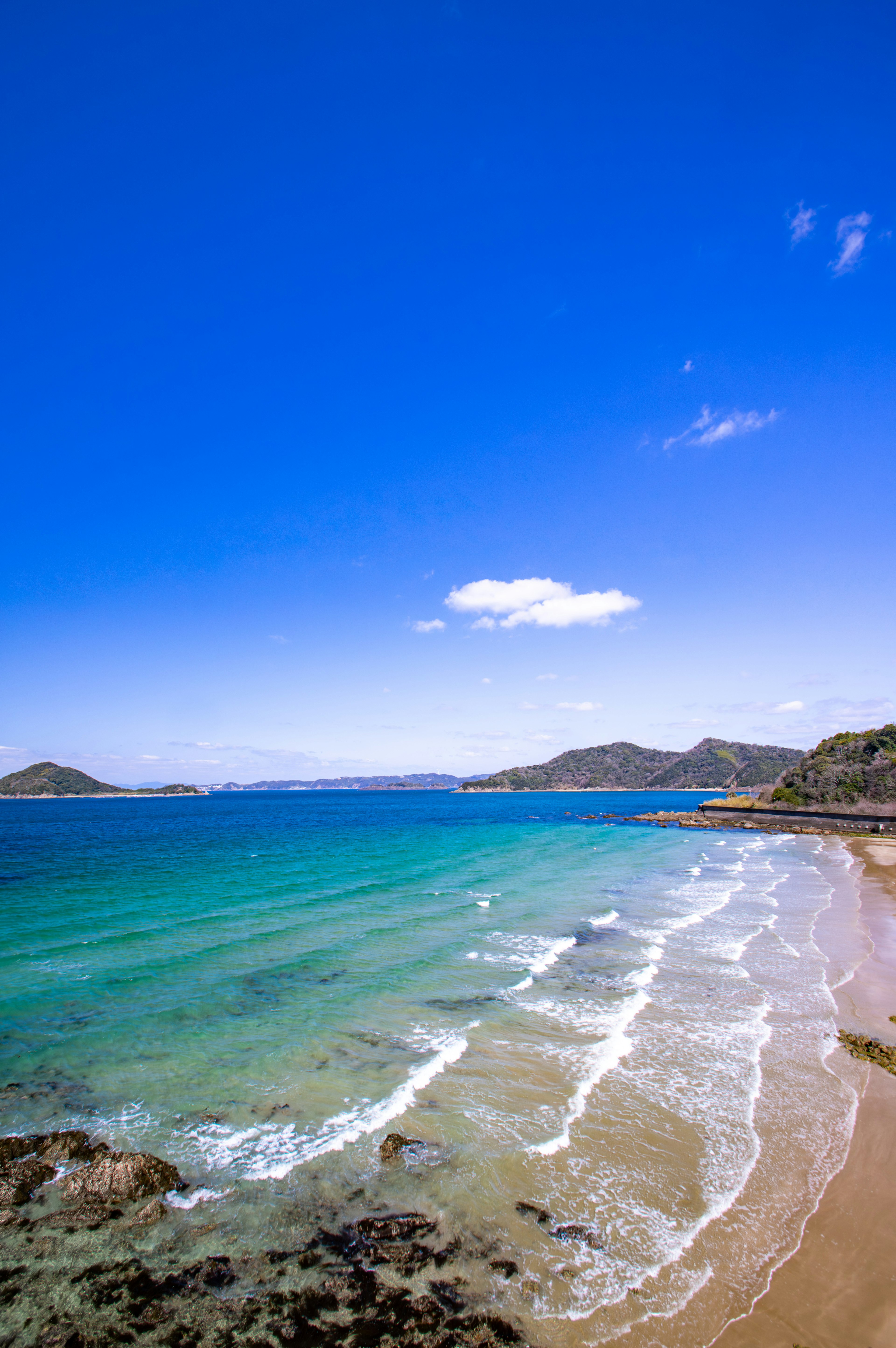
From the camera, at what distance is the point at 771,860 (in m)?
41.2

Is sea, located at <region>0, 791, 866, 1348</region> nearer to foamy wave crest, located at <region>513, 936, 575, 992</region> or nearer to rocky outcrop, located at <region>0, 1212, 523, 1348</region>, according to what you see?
foamy wave crest, located at <region>513, 936, 575, 992</region>

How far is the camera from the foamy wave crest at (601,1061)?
8.38m

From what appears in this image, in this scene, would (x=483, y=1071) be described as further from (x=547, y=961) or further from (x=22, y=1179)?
(x=547, y=961)

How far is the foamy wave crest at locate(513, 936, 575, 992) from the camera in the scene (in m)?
15.2

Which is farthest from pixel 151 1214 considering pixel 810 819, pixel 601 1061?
pixel 810 819

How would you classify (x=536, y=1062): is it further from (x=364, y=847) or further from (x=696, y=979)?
(x=364, y=847)

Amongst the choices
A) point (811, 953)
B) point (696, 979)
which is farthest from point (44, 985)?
point (811, 953)

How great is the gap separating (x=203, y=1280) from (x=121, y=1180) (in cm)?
219

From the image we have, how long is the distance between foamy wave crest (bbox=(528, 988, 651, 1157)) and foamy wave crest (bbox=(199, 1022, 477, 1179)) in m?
2.49

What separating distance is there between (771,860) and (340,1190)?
4257 cm

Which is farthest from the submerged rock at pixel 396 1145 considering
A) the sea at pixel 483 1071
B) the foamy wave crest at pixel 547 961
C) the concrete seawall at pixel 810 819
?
the concrete seawall at pixel 810 819

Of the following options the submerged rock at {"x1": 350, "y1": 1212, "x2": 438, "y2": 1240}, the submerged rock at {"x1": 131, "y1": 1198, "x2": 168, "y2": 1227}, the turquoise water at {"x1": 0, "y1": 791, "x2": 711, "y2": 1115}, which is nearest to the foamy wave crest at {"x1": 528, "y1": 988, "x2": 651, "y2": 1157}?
the submerged rock at {"x1": 350, "y1": 1212, "x2": 438, "y2": 1240}

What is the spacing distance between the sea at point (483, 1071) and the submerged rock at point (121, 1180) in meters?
0.36

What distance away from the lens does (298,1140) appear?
8.46m
